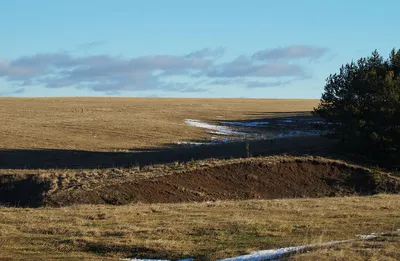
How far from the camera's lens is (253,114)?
75.1 meters

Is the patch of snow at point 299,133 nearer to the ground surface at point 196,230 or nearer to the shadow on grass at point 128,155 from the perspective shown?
the shadow on grass at point 128,155

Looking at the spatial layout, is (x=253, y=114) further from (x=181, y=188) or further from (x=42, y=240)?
(x=42, y=240)

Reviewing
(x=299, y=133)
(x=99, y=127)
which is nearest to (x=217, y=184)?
(x=299, y=133)

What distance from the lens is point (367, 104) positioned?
36.0m

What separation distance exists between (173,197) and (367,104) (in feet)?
52.4

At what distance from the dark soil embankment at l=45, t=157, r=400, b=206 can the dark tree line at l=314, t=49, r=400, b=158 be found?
4201 mm

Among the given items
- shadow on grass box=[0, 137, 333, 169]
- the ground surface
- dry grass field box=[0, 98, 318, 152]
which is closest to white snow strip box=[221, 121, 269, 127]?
dry grass field box=[0, 98, 318, 152]

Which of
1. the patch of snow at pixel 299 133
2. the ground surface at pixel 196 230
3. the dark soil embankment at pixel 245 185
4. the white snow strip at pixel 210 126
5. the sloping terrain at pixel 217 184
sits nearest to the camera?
the ground surface at pixel 196 230

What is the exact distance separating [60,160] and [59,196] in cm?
1434

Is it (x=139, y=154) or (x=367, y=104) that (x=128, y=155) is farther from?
(x=367, y=104)

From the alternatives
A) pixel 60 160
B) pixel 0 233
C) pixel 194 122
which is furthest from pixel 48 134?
pixel 0 233

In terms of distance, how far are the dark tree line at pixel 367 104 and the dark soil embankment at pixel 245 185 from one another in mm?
4201

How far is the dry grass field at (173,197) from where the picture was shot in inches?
482

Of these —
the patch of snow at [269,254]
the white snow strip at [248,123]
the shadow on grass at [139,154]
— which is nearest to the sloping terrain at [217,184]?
the shadow on grass at [139,154]
